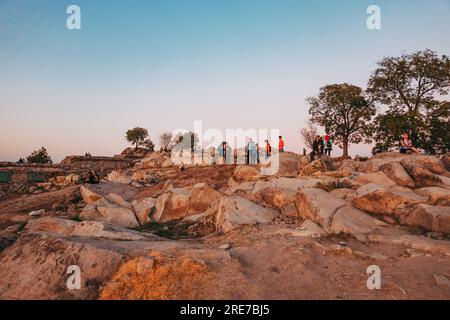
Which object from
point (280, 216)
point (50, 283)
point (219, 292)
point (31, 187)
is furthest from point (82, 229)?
point (31, 187)

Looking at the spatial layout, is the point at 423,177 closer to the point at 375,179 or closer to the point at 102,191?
the point at 375,179

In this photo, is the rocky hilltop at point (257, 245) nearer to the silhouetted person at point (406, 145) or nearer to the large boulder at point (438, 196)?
the large boulder at point (438, 196)

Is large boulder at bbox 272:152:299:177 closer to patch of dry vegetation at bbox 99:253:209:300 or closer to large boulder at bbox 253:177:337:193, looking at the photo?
large boulder at bbox 253:177:337:193

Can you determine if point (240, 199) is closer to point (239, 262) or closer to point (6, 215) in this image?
point (239, 262)

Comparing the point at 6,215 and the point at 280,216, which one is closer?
the point at 280,216

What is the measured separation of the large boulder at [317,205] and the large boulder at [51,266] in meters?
6.05

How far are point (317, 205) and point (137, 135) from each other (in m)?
58.1

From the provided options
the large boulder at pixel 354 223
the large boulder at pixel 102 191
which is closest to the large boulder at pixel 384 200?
the large boulder at pixel 354 223

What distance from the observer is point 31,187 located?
23422 millimetres

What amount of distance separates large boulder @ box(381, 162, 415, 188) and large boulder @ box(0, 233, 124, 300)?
11.8m

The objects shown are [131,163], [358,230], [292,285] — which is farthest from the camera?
[131,163]
